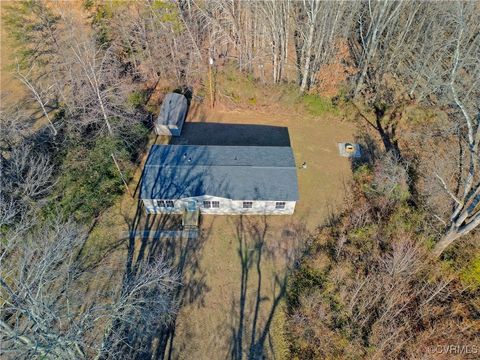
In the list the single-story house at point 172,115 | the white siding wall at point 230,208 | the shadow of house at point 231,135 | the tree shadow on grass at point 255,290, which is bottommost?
the tree shadow on grass at point 255,290

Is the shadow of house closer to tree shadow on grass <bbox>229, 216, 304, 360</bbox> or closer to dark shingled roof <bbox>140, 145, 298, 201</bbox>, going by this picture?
dark shingled roof <bbox>140, 145, 298, 201</bbox>

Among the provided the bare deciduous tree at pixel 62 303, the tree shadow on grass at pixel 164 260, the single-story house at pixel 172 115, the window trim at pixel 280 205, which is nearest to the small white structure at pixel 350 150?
the window trim at pixel 280 205

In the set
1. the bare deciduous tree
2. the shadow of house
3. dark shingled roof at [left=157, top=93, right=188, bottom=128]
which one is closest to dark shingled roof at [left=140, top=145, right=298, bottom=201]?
the shadow of house

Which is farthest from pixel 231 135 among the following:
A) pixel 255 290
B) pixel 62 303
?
pixel 62 303

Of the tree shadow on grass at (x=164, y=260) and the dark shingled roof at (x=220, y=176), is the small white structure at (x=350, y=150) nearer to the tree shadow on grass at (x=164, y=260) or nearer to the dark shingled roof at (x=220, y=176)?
the dark shingled roof at (x=220, y=176)

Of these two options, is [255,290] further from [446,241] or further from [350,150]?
[350,150]

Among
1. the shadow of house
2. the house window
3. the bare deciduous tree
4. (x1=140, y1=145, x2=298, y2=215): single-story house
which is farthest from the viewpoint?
the shadow of house
